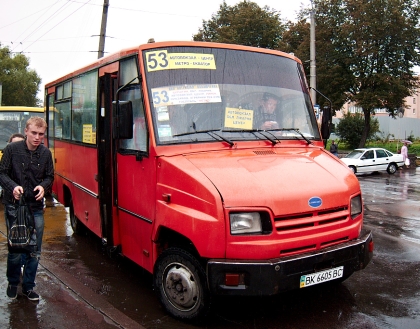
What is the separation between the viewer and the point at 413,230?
910cm

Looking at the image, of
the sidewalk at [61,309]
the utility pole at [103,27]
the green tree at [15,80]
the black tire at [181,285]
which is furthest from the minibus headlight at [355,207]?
the green tree at [15,80]

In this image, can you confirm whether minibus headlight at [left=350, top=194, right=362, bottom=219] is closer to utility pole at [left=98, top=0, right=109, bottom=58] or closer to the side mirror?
the side mirror

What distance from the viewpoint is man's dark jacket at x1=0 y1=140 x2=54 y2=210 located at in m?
4.86

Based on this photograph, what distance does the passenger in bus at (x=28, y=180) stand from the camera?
485 cm

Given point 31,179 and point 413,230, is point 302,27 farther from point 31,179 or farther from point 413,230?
point 31,179

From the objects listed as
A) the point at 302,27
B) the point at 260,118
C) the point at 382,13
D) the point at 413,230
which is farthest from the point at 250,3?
the point at 260,118

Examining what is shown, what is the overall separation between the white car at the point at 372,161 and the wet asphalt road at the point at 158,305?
17475mm

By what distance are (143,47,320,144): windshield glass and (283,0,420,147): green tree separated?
30.1m

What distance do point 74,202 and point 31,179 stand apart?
3.07m

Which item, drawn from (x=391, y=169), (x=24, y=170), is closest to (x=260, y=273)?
(x=24, y=170)

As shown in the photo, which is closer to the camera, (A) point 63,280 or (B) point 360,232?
(B) point 360,232

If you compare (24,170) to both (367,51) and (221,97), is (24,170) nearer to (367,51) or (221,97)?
(221,97)

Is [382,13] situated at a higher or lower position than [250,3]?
lower

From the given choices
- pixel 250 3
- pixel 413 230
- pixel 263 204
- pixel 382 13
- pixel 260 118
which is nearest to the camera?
pixel 263 204
